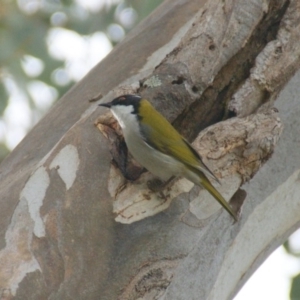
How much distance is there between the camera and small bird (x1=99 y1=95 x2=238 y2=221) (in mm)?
2838

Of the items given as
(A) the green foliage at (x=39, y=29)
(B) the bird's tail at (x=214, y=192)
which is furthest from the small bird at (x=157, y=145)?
(A) the green foliage at (x=39, y=29)

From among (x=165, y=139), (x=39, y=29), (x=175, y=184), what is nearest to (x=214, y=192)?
(x=175, y=184)

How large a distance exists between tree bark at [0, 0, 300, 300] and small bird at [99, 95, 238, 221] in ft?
0.15

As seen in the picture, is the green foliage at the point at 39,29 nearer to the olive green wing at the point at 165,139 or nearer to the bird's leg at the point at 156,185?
the olive green wing at the point at 165,139

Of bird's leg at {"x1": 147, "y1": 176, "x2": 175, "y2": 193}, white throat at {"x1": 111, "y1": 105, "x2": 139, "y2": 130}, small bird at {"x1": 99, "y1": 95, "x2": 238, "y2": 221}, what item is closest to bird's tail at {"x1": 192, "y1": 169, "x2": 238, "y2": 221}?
small bird at {"x1": 99, "y1": 95, "x2": 238, "y2": 221}

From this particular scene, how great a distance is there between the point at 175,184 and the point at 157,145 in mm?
496

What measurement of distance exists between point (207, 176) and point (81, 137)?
524 millimetres

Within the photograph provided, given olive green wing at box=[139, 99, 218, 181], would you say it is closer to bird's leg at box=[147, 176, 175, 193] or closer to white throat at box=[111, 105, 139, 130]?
white throat at box=[111, 105, 139, 130]

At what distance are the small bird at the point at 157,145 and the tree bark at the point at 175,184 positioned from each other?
47mm

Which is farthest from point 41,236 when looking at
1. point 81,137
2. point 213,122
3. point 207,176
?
point 213,122

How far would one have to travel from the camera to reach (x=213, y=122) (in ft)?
9.93

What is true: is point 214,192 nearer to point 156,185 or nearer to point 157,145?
point 156,185

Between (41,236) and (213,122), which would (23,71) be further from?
(41,236)

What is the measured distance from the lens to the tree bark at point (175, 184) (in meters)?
2.51
